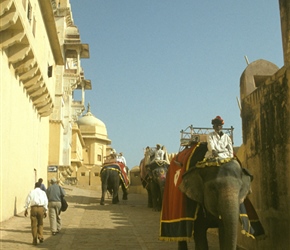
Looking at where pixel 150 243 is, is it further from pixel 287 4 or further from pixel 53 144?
pixel 53 144

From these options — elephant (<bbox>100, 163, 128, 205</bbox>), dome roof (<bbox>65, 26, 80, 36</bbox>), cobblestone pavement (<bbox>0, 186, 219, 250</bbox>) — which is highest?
dome roof (<bbox>65, 26, 80, 36</bbox>)

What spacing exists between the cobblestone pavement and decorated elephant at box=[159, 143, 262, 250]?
2050 millimetres

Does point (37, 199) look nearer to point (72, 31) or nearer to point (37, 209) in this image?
point (37, 209)

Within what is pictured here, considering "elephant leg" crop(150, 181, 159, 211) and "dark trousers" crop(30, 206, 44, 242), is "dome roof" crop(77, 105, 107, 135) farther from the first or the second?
"dark trousers" crop(30, 206, 44, 242)

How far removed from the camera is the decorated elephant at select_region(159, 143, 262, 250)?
6191 mm

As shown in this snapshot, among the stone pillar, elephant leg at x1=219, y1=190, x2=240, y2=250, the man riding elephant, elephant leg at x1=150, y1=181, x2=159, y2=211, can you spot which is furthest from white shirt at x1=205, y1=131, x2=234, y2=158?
elephant leg at x1=150, y1=181, x2=159, y2=211

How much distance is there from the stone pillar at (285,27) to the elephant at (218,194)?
81.1 inches

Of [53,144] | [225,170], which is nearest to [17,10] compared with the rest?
[225,170]

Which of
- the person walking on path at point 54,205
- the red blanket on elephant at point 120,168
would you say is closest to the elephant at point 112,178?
the red blanket on elephant at point 120,168

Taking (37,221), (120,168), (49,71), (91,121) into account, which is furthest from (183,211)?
(91,121)

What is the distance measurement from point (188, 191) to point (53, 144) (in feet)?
74.2

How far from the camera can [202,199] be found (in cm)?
689

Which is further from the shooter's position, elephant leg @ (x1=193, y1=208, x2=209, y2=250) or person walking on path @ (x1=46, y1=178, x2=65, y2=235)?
→ person walking on path @ (x1=46, y1=178, x2=65, y2=235)

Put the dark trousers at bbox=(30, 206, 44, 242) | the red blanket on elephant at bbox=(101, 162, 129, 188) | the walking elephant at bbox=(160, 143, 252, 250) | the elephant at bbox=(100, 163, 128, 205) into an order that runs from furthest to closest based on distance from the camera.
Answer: the red blanket on elephant at bbox=(101, 162, 129, 188)
the elephant at bbox=(100, 163, 128, 205)
the dark trousers at bbox=(30, 206, 44, 242)
the walking elephant at bbox=(160, 143, 252, 250)
